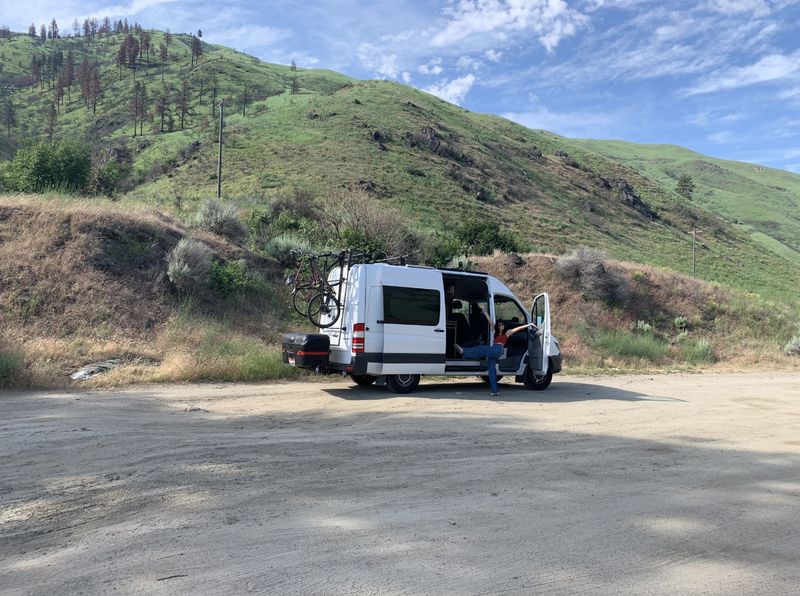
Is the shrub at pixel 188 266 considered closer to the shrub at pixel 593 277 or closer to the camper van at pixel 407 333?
the camper van at pixel 407 333

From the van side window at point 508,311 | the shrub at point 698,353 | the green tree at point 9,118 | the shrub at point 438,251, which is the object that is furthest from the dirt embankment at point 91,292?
the green tree at point 9,118

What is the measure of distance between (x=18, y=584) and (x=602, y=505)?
448 cm

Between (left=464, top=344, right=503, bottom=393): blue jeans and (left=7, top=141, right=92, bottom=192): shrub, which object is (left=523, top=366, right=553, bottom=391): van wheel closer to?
(left=464, top=344, right=503, bottom=393): blue jeans

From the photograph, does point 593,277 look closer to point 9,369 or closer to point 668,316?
point 668,316

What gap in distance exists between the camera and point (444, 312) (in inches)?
455

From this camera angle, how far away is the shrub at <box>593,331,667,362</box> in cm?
1941

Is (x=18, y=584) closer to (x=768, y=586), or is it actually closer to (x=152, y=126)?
(x=768, y=586)

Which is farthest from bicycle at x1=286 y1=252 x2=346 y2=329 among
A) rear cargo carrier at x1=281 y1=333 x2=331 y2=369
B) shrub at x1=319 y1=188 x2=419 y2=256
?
shrub at x1=319 y1=188 x2=419 y2=256

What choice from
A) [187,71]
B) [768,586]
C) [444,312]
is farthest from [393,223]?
[187,71]

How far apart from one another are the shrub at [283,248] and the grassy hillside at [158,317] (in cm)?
66

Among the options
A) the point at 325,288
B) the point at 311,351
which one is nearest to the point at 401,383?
the point at 311,351

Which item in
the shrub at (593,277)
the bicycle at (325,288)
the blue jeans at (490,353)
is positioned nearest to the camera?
Answer: the bicycle at (325,288)

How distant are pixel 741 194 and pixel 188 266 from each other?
585 ft

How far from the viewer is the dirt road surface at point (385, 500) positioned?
151 inches
